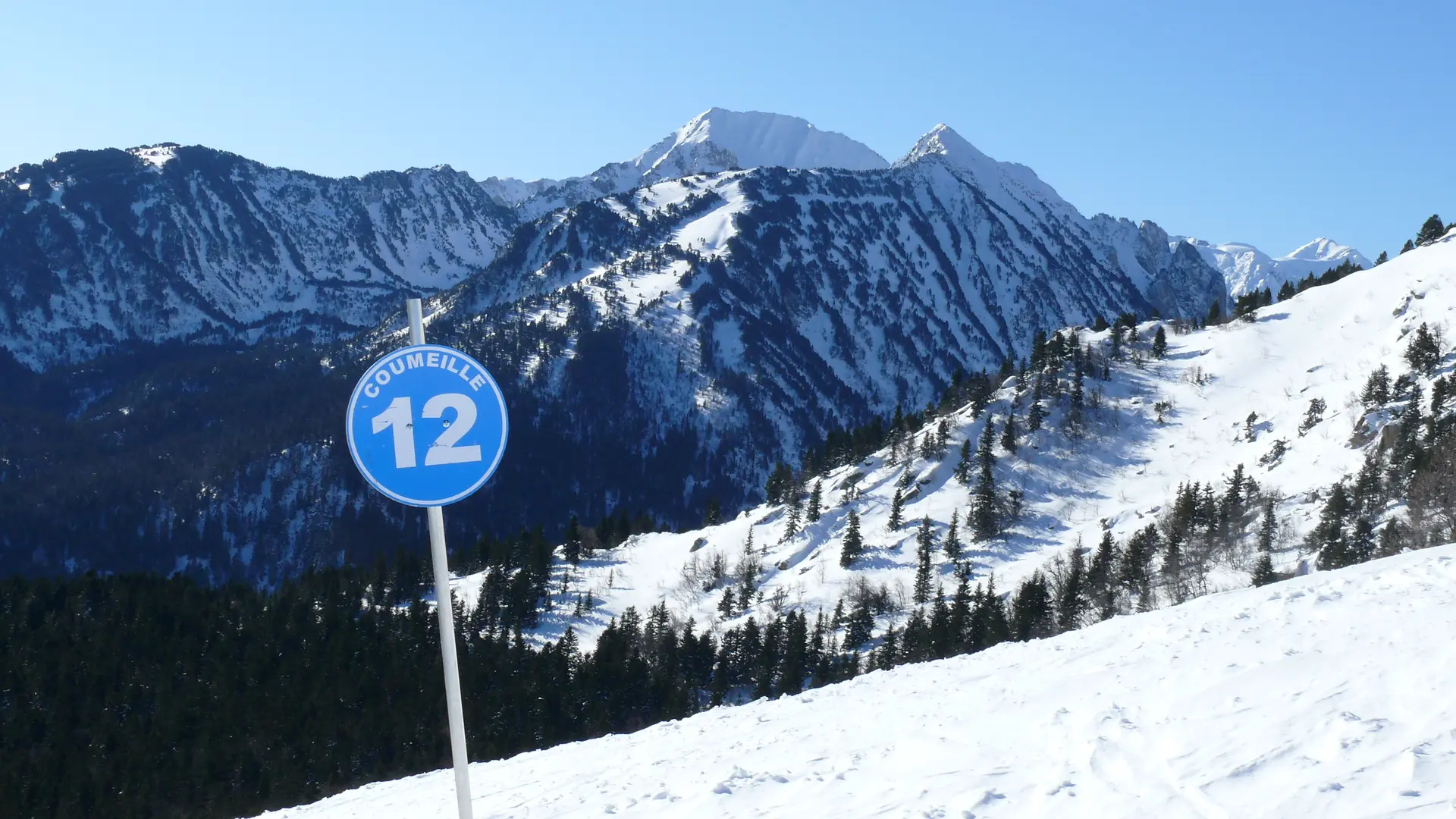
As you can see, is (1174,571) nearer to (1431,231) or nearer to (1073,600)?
(1073,600)

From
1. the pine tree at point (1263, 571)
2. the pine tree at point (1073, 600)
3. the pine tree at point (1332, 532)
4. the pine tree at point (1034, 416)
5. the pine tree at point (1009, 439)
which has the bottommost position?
the pine tree at point (1073, 600)

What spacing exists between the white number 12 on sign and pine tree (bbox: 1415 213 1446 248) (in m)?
166

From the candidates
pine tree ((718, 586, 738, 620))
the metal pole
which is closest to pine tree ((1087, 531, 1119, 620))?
pine tree ((718, 586, 738, 620))

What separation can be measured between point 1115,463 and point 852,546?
3509 centimetres

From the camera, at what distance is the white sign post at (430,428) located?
262 inches

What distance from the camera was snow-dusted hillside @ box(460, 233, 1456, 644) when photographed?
9225 centimetres

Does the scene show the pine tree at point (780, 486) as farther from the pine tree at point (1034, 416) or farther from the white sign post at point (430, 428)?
the white sign post at point (430, 428)

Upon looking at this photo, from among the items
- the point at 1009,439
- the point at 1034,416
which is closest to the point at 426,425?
the point at 1009,439

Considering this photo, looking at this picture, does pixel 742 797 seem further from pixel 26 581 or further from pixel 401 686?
pixel 26 581

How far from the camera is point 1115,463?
10656 cm

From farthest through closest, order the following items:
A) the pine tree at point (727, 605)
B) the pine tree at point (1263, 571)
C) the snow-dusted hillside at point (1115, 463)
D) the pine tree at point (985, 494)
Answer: the pine tree at point (985, 494) < the pine tree at point (727, 605) < the snow-dusted hillside at point (1115, 463) < the pine tree at point (1263, 571)

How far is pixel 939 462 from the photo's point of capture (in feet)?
360

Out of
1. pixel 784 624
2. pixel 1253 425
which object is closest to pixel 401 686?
pixel 784 624

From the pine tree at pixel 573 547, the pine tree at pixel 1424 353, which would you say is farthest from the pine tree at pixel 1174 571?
the pine tree at pixel 573 547
